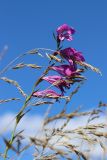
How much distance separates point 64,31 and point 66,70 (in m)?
0.40

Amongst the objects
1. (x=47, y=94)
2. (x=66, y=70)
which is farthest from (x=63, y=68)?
(x=47, y=94)

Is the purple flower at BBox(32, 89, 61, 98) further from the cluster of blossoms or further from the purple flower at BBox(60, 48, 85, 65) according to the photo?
the purple flower at BBox(60, 48, 85, 65)

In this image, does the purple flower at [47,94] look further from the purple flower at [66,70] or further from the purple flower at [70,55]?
the purple flower at [70,55]

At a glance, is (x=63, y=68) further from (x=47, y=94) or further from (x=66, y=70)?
(x=47, y=94)

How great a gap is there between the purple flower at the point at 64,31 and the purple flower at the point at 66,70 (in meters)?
0.20

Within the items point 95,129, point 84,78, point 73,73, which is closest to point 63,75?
point 73,73

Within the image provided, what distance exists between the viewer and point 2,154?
6.48 feet

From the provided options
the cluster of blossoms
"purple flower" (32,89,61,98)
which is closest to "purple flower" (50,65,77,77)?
the cluster of blossoms

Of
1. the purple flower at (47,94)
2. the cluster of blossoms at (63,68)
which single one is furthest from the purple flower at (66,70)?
the purple flower at (47,94)

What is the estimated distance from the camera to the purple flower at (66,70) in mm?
2264

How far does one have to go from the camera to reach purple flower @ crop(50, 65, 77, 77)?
2.26 meters

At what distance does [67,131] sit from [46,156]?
161 millimetres

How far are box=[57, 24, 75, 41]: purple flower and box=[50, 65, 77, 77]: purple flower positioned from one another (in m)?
0.20

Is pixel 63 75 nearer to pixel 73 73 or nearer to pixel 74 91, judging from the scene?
pixel 73 73
